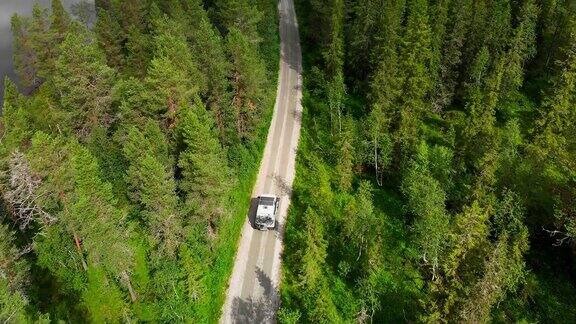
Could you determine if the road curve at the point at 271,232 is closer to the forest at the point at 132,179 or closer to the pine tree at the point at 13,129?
the forest at the point at 132,179

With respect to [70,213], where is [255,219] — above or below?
below

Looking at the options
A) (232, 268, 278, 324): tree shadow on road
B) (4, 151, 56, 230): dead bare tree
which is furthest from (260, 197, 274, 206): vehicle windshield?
(4, 151, 56, 230): dead bare tree

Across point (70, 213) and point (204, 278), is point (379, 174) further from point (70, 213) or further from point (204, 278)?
point (70, 213)

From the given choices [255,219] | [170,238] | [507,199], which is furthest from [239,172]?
[507,199]

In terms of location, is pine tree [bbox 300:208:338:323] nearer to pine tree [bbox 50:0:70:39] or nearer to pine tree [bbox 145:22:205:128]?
pine tree [bbox 145:22:205:128]

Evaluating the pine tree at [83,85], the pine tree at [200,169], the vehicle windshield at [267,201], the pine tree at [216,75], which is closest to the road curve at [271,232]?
the vehicle windshield at [267,201]
